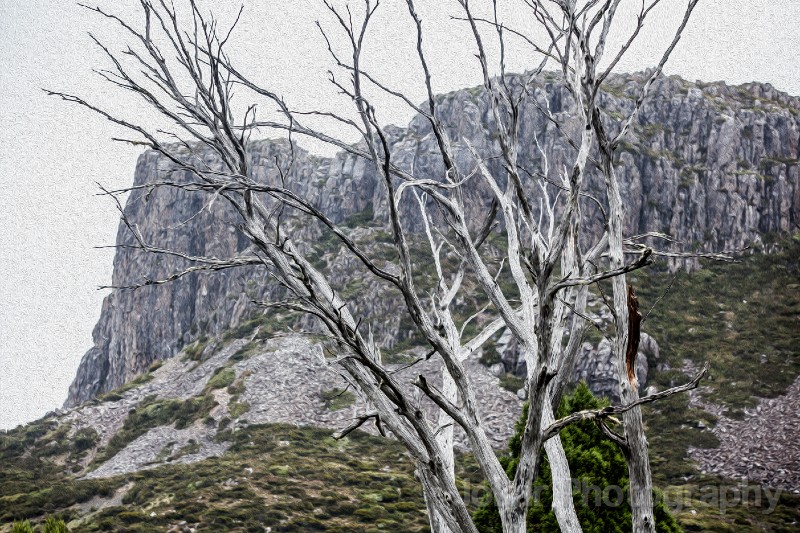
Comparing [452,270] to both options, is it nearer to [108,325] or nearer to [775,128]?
[775,128]

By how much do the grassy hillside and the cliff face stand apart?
9.00 m

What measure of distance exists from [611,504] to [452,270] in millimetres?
44754

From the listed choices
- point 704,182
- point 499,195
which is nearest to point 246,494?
point 499,195

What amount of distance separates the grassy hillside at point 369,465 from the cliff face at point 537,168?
29.5ft

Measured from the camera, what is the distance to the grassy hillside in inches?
922

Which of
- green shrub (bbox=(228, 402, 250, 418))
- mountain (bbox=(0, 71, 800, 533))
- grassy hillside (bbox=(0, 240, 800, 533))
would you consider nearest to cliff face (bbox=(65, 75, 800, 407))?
mountain (bbox=(0, 71, 800, 533))

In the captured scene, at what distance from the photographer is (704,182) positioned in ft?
204

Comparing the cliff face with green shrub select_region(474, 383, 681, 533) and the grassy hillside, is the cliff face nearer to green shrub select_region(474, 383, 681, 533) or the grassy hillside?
the grassy hillside

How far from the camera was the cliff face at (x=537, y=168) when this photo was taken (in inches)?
2371

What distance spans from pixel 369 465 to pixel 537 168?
4319 centimetres
